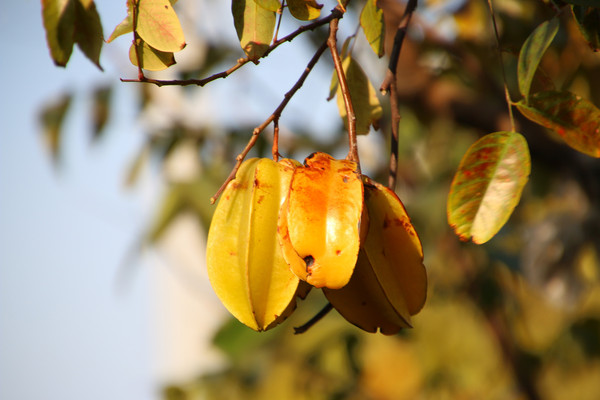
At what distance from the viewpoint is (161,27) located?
0.57 meters

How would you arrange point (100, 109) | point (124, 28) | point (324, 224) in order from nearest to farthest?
point (324, 224) → point (124, 28) → point (100, 109)

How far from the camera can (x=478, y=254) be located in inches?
85.9

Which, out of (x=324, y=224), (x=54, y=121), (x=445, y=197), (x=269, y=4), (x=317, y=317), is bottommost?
(x=445, y=197)

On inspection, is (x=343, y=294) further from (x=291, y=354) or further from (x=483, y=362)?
(x=483, y=362)

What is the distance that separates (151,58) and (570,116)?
0.37 metres

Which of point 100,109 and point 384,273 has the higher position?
point 384,273

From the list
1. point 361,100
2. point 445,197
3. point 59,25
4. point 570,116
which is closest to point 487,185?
point 570,116

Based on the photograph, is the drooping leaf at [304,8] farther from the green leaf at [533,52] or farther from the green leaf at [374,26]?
the green leaf at [533,52]

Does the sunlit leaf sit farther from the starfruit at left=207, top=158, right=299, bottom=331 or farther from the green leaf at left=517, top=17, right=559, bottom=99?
the green leaf at left=517, top=17, right=559, bottom=99

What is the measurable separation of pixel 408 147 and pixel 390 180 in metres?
1.67

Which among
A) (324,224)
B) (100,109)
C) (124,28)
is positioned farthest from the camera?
(100,109)

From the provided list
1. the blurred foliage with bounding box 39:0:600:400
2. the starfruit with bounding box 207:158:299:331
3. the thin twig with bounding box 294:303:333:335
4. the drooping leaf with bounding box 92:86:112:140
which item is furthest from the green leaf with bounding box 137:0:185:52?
the drooping leaf with bounding box 92:86:112:140

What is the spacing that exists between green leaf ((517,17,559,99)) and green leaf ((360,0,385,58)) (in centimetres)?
13

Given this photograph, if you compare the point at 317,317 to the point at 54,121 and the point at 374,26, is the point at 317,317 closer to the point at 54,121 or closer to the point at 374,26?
the point at 374,26
